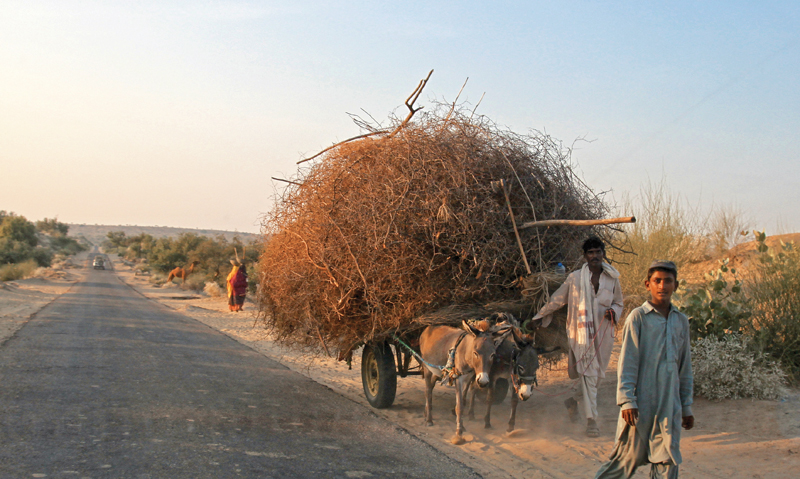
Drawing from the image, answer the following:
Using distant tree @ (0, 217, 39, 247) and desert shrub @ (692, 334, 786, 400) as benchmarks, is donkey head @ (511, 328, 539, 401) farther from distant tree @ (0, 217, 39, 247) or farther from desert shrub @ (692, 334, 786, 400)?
distant tree @ (0, 217, 39, 247)

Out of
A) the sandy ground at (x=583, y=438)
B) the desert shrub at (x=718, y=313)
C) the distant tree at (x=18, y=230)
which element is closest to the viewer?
the sandy ground at (x=583, y=438)

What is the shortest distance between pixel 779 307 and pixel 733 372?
1.41m

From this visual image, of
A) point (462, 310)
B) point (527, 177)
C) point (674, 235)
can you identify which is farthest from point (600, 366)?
point (674, 235)

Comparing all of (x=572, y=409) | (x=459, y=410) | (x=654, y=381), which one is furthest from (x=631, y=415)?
(x=572, y=409)

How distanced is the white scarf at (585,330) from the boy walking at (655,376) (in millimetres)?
1962

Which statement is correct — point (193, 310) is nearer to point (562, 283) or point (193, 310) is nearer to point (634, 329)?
point (562, 283)

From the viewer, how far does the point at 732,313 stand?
721cm

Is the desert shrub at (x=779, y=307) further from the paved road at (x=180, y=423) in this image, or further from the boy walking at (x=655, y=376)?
the paved road at (x=180, y=423)

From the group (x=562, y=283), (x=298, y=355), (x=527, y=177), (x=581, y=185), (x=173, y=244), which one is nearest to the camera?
(x=562, y=283)

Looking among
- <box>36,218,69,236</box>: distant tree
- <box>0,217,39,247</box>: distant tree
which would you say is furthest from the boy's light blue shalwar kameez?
<box>36,218,69,236</box>: distant tree

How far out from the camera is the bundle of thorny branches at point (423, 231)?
229 inches

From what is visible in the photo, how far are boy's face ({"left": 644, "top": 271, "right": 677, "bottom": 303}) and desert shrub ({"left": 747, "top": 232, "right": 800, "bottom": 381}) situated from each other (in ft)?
14.6

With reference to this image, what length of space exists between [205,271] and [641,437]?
42.5 m

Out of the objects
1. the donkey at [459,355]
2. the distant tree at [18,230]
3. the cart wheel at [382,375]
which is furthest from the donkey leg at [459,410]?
the distant tree at [18,230]
